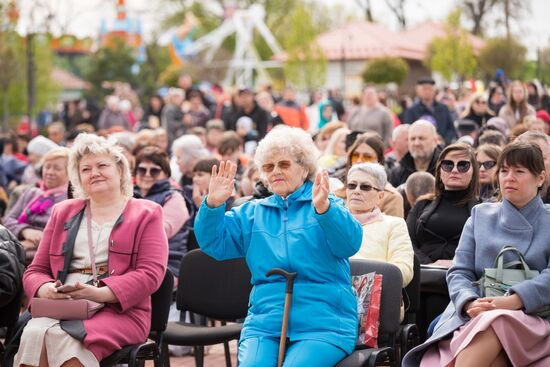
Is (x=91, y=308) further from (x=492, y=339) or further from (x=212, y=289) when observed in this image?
(x=492, y=339)

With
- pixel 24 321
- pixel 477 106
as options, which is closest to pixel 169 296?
pixel 24 321

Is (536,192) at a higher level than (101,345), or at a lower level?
higher

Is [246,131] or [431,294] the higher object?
[246,131]

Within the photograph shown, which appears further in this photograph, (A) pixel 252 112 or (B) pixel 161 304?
(A) pixel 252 112

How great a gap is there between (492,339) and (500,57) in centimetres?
3489

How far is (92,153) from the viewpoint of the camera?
598cm

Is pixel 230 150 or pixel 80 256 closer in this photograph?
pixel 80 256

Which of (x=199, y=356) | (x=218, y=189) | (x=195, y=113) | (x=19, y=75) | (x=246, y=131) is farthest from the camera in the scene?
(x=19, y=75)

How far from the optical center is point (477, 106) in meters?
13.6

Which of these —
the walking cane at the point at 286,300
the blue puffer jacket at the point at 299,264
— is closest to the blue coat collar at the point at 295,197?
the blue puffer jacket at the point at 299,264

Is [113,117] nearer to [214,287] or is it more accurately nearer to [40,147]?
[40,147]

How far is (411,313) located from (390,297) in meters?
0.55

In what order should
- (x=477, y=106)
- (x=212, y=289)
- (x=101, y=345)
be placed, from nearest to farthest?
(x=101, y=345)
(x=212, y=289)
(x=477, y=106)

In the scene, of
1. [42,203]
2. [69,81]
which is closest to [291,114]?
[42,203]
